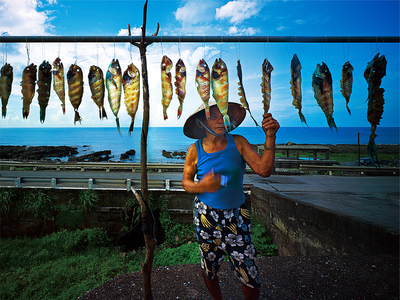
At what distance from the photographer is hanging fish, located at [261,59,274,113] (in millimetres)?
2064

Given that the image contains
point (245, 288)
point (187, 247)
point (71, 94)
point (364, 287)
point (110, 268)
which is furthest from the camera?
point (187, 247)

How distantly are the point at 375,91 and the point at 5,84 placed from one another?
13.0 feet

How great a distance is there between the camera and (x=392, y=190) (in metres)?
7.32

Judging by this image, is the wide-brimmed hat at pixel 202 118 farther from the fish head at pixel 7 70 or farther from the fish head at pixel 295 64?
the fish head at pixel 7 70

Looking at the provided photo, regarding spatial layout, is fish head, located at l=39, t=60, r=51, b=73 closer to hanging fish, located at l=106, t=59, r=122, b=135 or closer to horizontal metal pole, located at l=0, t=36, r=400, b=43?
horizontal metal pole, located at l=0, t=36, r=400, b=43

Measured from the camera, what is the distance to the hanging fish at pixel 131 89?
6.50 feet

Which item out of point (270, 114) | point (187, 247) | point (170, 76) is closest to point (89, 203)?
point (187, 247)

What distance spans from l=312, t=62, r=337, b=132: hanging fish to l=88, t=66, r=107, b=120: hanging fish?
2201mm

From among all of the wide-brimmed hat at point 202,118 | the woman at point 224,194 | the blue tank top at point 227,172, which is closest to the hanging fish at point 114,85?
the wide-brimmed hat at point 202,118

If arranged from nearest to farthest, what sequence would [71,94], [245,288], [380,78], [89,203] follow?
[245,288]
[71,94]
[380,78]
[89,203]

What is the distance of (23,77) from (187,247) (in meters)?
5.97

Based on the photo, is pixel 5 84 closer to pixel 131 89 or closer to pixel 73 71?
pixel 73 71

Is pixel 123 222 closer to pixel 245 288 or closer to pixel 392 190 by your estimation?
pixel 245 288

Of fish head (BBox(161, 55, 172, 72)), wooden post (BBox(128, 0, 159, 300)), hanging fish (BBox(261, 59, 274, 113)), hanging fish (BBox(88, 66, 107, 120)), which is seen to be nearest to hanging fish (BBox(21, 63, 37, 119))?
hanging fish (BBox(88, 66, 107, 120))
